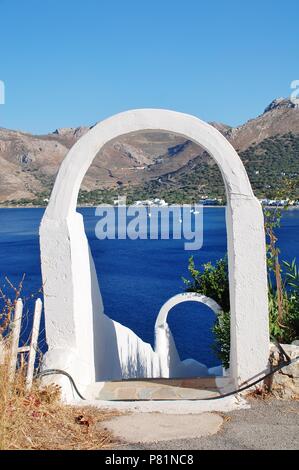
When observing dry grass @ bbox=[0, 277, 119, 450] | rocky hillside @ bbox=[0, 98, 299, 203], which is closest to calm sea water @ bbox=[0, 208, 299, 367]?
rocky hillside @ bbox=[0, 98, 299, 203]

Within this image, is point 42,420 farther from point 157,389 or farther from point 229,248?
point 229,248

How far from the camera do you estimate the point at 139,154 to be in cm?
13488

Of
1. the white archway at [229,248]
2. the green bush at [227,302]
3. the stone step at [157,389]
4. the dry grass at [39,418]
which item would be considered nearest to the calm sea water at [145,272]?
the green bush at [227,302]

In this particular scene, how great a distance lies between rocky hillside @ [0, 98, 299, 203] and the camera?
7131 cm

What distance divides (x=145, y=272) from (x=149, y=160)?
84886 mm

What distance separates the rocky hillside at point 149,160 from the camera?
71312 mm

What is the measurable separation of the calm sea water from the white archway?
50.1 ft

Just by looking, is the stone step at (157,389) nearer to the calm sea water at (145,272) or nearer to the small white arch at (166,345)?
the small white arch at (166,345)

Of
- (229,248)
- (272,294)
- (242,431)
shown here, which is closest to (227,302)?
(272,294)

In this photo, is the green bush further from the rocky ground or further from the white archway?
the rocky ground

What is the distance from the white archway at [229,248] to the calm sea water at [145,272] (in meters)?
15.3

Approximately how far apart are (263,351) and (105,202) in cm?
7592

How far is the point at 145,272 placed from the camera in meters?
49.2

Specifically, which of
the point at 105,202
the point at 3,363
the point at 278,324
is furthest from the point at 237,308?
the point at 105,202
